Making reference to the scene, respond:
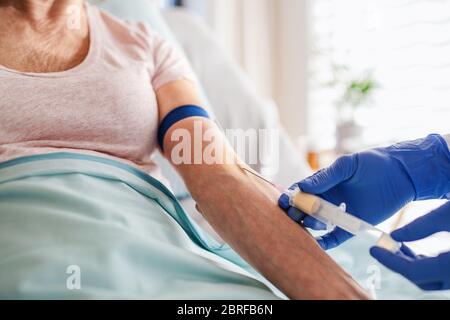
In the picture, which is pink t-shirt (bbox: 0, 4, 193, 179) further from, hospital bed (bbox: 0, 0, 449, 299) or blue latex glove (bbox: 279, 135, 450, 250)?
blue latex glove (bbox: 279, 135, 450, 250)

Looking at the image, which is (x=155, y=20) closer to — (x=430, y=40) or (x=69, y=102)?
(x=69, y=102)

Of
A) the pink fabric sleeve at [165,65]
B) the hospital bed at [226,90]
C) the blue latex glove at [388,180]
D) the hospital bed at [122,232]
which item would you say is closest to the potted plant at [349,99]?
the hospital bed at [226,90]

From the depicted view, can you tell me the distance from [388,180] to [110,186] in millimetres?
382

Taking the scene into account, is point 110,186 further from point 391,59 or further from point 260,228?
point 391,59

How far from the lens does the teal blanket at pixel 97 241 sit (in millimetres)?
553

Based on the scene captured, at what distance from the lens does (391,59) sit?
7.02 ft

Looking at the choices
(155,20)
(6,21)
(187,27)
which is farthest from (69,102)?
(187,27)

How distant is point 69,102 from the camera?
810 millimetres

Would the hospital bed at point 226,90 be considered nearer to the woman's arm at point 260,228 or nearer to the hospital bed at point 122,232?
the hospital bed at point 122,232

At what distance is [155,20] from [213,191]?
71 cm

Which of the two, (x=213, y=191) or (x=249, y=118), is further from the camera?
(x=249, y=118)

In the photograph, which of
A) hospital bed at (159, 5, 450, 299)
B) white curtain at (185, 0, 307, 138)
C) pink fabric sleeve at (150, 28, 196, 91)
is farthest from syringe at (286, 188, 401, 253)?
white curtain at (185, 0, 307, 138)

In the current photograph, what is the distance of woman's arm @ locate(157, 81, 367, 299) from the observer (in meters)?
0.59
